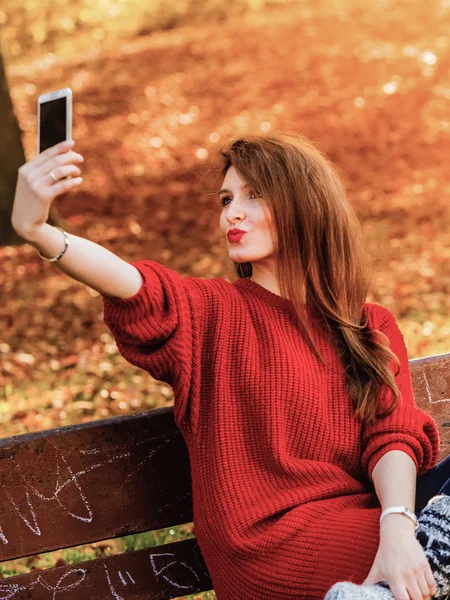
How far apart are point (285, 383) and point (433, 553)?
61cm

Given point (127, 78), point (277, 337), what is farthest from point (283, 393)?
point (127, 78)

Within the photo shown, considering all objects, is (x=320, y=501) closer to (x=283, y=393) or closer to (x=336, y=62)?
(x=283, y=393)

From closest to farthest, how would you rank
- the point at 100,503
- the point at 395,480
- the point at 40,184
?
the point at 40,184 < the point at 395,480 < the point at 100,503

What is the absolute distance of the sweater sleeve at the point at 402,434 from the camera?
8.11 ft

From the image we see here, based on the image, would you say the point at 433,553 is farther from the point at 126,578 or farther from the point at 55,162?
the point at 55,162

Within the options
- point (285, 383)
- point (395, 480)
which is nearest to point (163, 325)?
point (285, 383)

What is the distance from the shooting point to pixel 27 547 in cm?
265

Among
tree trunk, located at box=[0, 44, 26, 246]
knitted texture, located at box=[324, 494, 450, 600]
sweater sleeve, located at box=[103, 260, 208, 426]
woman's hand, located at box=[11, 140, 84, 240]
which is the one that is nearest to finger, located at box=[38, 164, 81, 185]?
woman's hand, located at box=[11, 140, 84, 240]

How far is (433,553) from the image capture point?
210 centimetres

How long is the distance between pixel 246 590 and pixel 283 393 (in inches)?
21.0

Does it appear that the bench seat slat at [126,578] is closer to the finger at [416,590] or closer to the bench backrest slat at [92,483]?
the bench backrest slat at [92,483]

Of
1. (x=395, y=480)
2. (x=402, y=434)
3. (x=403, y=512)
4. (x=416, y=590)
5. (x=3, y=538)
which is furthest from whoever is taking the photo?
(x=3, y=538)

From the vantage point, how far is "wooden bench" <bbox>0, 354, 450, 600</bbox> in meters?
2.63

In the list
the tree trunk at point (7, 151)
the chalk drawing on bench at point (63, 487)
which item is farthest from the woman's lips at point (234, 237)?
the tree trunk at point (7, 151)
